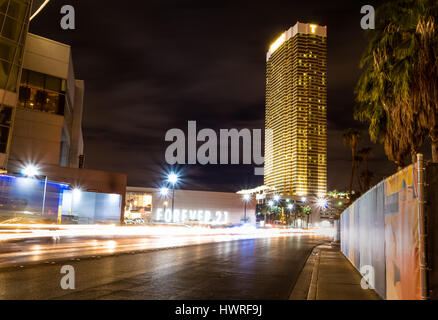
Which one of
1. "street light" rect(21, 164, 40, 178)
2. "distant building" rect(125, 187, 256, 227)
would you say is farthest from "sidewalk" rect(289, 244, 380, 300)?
"distant building" rect(125, 187, 256, 227)

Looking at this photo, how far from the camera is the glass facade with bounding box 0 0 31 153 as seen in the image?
1348 inches

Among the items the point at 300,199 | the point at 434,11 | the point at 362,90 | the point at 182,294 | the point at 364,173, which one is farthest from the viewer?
the point at 300,199

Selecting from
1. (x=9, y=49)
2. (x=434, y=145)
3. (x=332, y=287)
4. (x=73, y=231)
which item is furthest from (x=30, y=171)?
(x=434, y=145)

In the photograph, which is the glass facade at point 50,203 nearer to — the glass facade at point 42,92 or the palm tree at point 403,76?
the glass facade at point 42,92

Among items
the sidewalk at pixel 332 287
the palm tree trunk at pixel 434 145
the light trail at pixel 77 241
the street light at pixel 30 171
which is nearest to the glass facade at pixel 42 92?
the street light at pixel 30 171

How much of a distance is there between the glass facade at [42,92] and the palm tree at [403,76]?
43.9 meters

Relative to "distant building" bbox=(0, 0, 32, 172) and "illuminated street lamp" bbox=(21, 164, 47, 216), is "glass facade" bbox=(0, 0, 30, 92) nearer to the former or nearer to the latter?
"distant building" bbox=(0, 0, 32, 172)

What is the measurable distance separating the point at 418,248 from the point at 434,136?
6286 mm

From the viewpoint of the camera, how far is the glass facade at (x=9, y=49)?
34250 millimetres

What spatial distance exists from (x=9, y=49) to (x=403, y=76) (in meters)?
34.2

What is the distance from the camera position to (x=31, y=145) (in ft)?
157

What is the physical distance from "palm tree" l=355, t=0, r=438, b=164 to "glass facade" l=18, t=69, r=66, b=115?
43.9 meters
